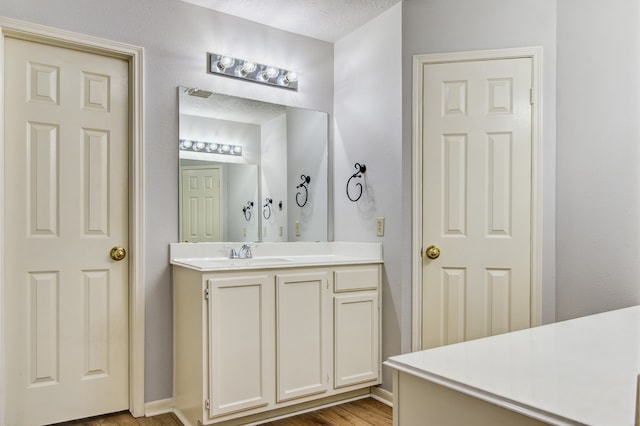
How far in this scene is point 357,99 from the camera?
3.13 metres

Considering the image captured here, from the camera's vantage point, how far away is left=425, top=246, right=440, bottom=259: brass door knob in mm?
2682

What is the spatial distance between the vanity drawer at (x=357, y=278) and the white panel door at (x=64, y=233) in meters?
1.23

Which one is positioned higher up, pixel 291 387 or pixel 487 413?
pixel 487 413

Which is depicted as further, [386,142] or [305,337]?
[386,142]

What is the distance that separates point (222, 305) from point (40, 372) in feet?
3.40

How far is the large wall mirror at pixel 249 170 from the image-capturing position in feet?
9.07

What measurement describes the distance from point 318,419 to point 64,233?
5.65 ft

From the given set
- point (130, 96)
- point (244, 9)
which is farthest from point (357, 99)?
point (130, 96)

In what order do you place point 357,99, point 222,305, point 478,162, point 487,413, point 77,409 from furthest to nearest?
point 357,99, point 478,162, point 77,409, point 222,305, point 487,413

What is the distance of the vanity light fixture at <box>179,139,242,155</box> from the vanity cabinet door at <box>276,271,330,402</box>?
0.95 m

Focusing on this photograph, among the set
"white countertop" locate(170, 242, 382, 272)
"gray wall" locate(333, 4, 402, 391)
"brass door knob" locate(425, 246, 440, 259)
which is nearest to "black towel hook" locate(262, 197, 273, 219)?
"white countertop" locate(170, 242, 382, 272)

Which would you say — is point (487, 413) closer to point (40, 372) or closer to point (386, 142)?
point (386, 142)

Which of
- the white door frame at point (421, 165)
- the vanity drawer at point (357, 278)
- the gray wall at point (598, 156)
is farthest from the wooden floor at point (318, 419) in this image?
the gray wall at point (598, 156)

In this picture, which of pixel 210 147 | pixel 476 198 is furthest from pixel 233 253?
pixel 476 198
